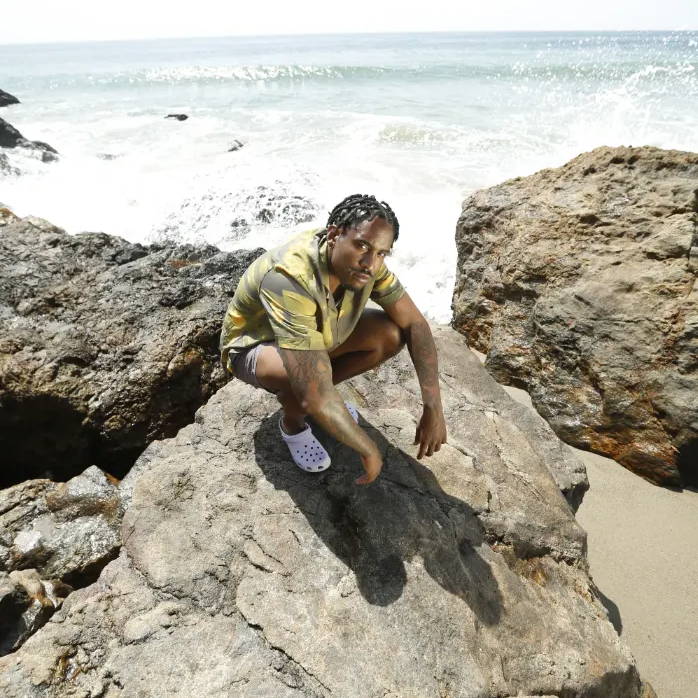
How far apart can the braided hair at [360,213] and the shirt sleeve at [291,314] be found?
0.28 metres

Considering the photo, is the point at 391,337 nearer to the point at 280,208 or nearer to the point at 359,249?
the point at 359,249

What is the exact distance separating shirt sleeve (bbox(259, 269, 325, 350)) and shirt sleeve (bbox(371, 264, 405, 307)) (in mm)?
430

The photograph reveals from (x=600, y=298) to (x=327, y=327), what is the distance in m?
2.40

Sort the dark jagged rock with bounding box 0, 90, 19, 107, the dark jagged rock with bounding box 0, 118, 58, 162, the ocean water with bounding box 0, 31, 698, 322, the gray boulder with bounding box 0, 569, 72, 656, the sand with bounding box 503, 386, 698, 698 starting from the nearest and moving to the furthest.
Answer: the gray boulder with bounding box 0, 569, 72, 656 < the sand with bounding box 503, 386, 698, 698 < the ocean water with bounding box 0, 31, 698, 322 < the dark jagged rock with bounding box 0, 118, 58, 162 < the dark jagged rock with bounding box 0, 90, 19, 107

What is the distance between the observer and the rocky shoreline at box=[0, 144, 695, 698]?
181 centimetres

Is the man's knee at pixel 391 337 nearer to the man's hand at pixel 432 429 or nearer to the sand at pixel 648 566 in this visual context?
the man's hand at pixel 432 429

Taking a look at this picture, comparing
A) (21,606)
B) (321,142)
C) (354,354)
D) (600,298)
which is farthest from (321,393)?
(321,142)

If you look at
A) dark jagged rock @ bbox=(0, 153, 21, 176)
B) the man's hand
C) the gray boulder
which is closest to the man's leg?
the man's hand

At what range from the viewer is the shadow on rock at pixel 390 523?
6.79 ft

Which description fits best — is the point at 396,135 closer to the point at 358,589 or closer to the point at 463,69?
the point at 358,589

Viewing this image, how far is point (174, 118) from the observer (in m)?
19.4

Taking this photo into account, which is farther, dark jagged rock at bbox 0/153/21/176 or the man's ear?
dark jagged rock at bbox 0/153/21/176

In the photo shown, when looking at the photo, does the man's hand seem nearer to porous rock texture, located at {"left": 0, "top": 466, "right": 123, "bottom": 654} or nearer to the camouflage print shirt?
the camouflage print shirt

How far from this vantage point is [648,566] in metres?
2.99
